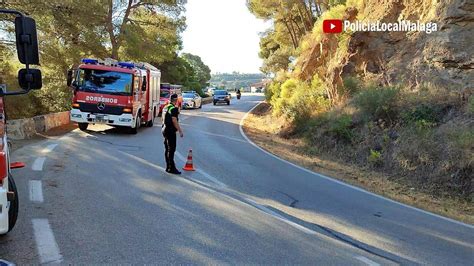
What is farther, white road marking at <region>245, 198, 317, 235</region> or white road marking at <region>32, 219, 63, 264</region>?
white road marking at <region>245, 198, 317, 235</region>

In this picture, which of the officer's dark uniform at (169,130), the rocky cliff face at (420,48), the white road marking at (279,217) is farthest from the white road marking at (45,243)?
the rocky cliff face at (420,48)

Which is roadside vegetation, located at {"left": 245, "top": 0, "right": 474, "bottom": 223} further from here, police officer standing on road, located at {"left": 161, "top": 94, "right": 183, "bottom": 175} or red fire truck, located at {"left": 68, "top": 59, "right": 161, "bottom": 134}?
red fire truck, located at {"left": 68, "top": 59, "right": 161, "bottom": 134}

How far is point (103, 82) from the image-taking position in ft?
59.3

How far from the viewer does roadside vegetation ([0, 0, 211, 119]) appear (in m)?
21.8

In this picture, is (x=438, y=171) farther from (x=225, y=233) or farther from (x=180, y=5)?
(x=180, y=5)

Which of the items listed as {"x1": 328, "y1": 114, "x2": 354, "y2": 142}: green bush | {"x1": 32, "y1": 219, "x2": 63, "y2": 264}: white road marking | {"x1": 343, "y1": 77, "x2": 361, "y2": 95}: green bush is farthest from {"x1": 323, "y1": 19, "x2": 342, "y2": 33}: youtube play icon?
{"x1": 32, "y1": 219, "x2": 63, "y2": 264}: white road marking

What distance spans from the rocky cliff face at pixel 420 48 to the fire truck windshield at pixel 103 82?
910cm

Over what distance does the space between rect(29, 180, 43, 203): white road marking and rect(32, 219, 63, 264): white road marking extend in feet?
3.94

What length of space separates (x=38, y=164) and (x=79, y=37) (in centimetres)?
1864

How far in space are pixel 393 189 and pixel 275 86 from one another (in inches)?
1022

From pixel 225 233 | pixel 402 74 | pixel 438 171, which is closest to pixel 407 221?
pixel 225 233

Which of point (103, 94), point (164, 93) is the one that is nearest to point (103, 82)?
point (103, 94)

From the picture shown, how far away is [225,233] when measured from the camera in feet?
20.3

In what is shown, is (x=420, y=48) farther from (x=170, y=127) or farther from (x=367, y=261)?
(x=367, y=261)
